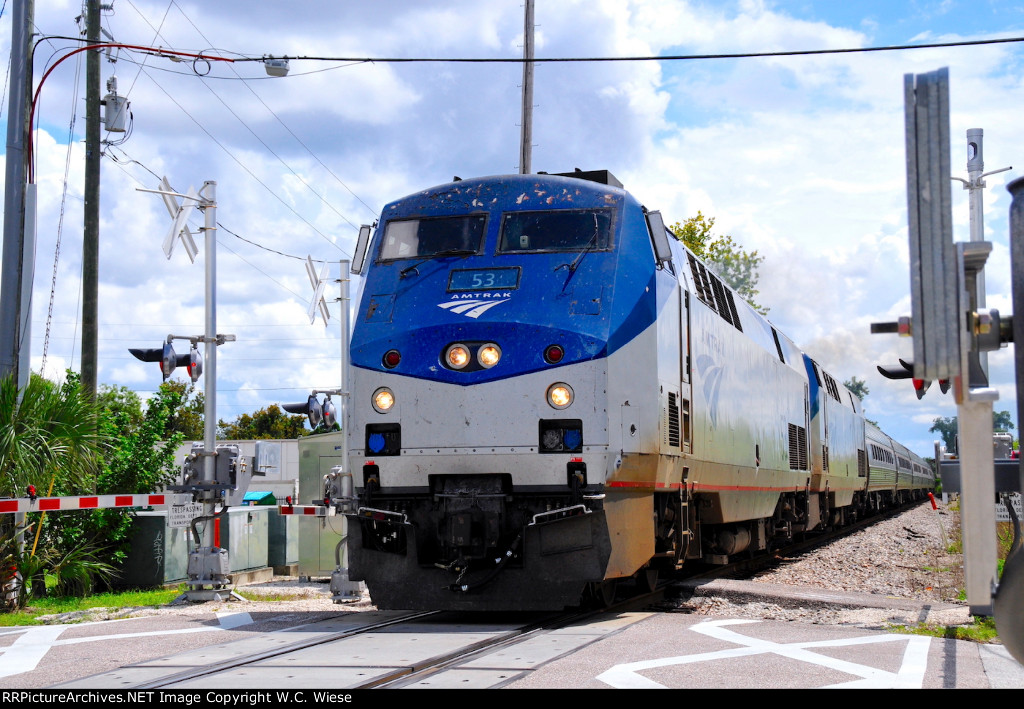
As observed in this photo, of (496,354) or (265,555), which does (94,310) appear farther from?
(496,354)

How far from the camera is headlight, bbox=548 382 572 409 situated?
8.66 m

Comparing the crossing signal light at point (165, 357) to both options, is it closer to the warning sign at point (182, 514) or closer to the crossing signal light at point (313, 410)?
the warning sign at point (182, 514)

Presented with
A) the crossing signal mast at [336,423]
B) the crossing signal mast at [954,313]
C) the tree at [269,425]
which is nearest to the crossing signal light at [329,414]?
the crossing signal mast at [336,423]

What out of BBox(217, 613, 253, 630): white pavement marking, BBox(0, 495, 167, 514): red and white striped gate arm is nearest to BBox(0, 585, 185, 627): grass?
BBox(0, 495, 167, 514): red and white striped gate arm

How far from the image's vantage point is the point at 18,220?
13.7 meters

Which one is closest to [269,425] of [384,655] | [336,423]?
[336,423]

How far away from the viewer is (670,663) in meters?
6.75

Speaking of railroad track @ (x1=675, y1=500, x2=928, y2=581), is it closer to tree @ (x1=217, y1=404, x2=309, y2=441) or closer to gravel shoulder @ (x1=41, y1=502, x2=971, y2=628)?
gravel shoulder @ (x1=41, y1=502, x2=971, y2=628)

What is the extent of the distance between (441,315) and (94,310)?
1078 centimetres

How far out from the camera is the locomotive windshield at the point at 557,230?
9.46 metres

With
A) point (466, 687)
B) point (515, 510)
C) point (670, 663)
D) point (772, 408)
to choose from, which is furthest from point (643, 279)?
point (772, 408)

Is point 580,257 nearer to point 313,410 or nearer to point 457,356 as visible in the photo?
point 457,356

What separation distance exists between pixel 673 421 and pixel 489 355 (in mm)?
2163

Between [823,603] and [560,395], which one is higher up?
[560,395]
